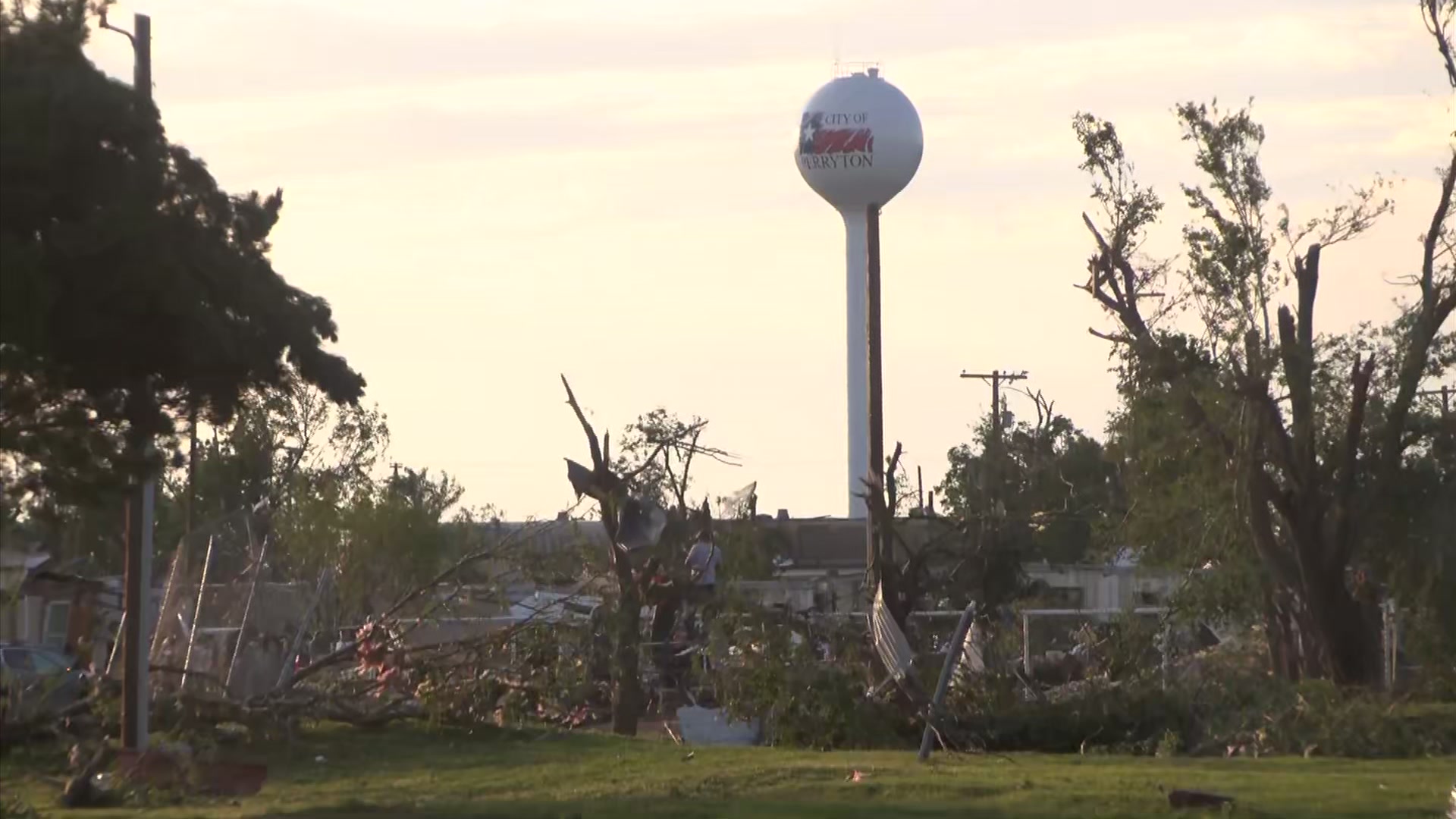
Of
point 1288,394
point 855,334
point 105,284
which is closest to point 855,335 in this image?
point 855,334

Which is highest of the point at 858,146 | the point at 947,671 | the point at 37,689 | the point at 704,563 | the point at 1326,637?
the point at 858,146

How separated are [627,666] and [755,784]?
8220mm

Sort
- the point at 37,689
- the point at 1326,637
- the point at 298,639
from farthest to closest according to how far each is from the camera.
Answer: the point at 1326,637 < the point at 298,639 < the point at 37,689

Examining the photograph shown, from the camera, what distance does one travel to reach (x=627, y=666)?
1005 inches

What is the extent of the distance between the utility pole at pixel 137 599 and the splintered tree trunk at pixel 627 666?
7619 millimetres

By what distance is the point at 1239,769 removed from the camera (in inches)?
734

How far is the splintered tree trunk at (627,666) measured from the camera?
82.0 ft

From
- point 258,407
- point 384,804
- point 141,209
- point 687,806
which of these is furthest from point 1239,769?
point 141,209

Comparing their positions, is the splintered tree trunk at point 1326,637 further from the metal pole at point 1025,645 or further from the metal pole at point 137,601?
the metal pole at point 137,601

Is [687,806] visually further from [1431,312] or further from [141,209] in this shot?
[1431,312]

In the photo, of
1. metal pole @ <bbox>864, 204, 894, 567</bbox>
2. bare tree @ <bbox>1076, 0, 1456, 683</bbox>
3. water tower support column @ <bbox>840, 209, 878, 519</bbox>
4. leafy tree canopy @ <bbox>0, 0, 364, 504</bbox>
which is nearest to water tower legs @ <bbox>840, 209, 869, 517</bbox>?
water tower support column @ <bbox>840, 209, 878, 519</bbox>

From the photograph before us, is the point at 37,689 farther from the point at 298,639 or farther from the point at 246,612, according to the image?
the point at 298,639

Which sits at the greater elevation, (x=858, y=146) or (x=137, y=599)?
(x=858, y=146)

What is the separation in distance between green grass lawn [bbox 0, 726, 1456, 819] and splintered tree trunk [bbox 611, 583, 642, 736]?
2897mm
